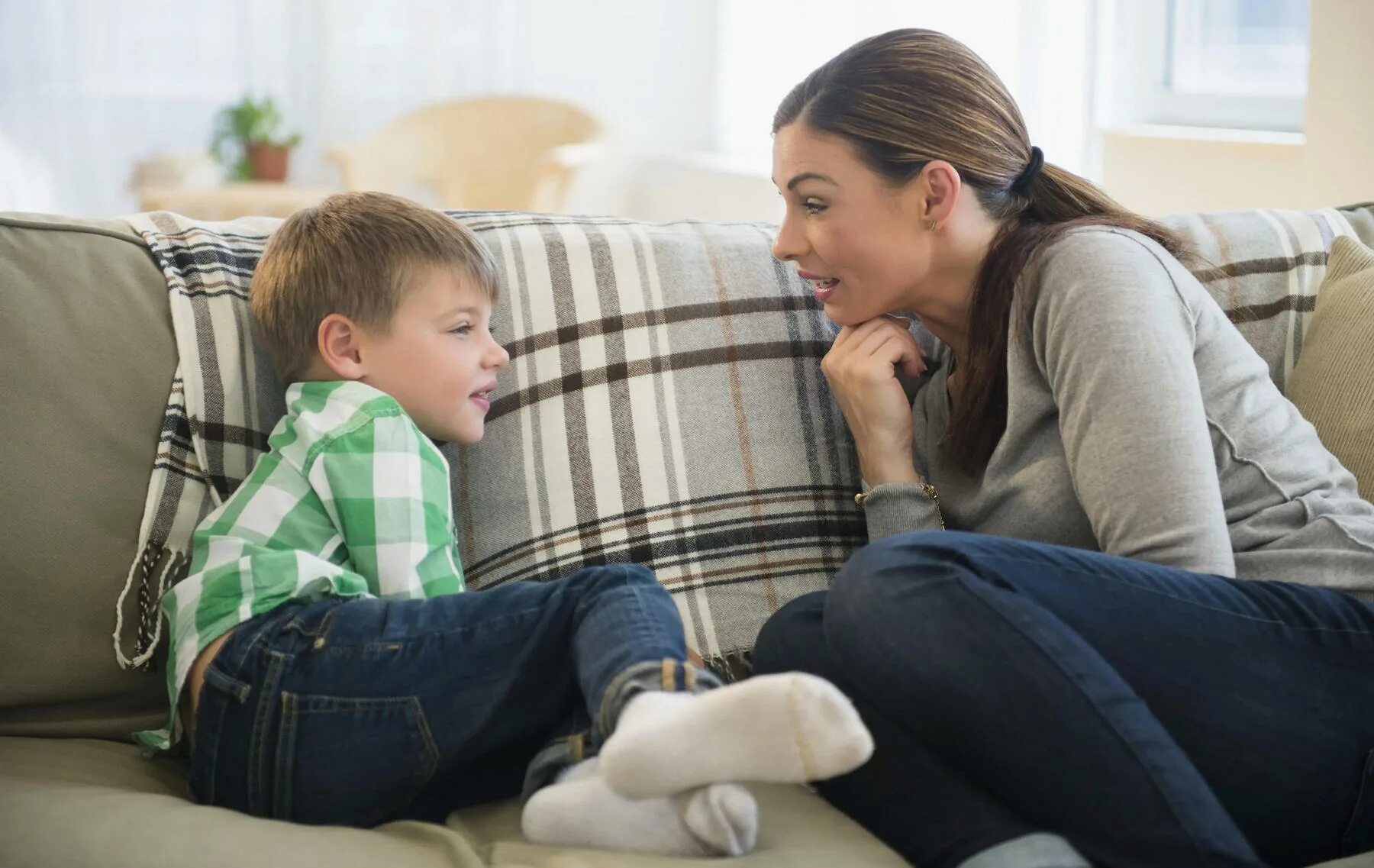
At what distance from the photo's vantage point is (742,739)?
91 centimetres

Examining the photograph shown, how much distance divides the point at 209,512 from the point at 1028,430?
849mm

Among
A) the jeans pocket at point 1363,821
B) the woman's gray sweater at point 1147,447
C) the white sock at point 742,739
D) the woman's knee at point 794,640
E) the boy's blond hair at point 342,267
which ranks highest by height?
the boy's blond hair at point 342,267

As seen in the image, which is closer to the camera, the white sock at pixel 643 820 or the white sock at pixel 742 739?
the white sock at pixel 742 739

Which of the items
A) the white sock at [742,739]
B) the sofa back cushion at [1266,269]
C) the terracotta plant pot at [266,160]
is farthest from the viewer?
the terracotta plant pot at [266,160]

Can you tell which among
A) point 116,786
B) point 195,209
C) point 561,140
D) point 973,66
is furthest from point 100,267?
point 561,140

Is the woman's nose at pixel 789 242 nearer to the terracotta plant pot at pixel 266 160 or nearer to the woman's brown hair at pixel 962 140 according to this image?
the woman's brown hair at pixel 962 140

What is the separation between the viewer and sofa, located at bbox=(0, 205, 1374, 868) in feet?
3.83

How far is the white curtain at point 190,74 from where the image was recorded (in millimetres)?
4480

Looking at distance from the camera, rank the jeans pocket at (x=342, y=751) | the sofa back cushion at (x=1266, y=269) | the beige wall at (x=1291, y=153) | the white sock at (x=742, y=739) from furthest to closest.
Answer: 1. the beige wall at (x=1291, y=153)
2. the sofa back cushion at (x=1266, y=269)
3. the jeans pocket at (x=342, y=751)
4. the white sock at (x=742, y=739)

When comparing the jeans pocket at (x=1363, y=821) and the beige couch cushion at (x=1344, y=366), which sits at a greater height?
the beige couch cushion at (x=1344, y=366)

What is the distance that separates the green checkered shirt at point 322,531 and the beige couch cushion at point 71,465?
8 centimetres

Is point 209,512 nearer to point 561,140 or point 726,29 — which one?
point 561,140

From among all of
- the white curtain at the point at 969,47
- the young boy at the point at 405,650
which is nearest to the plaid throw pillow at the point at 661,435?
the young boy at the point at 405,650

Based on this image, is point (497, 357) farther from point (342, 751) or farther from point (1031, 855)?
point (1031, 855)
